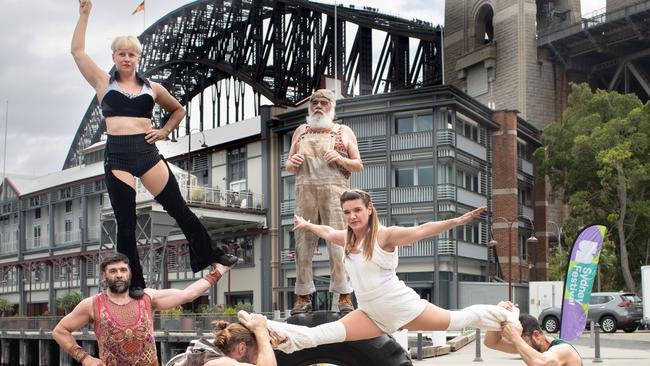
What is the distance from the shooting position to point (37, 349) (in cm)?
4534

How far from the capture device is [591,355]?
22812 mm

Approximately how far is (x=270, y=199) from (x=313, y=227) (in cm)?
4192

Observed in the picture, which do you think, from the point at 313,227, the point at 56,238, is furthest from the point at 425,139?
the point at 313,227

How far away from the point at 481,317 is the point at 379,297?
792 millimetres

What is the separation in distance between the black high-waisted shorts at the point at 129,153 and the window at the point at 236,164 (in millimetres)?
43791

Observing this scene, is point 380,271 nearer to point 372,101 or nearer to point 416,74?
point 372,101

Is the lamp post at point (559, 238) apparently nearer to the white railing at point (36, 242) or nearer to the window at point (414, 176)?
the window at point (414, 176)

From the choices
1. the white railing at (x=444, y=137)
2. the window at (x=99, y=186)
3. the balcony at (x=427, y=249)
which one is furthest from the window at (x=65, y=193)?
the white railing at (x=444, y=137)

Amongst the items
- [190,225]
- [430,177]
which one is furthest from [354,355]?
[430,177]

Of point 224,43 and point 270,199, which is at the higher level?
point 224,43

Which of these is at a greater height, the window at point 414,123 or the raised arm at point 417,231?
the window at point 414,123

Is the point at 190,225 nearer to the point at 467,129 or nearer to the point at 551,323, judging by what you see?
the point at 551,323

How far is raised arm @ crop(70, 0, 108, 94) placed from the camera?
22.6 feet

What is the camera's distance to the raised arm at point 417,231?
21.0 ft
